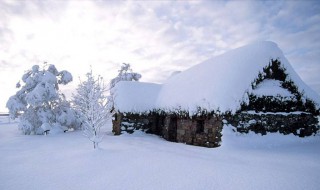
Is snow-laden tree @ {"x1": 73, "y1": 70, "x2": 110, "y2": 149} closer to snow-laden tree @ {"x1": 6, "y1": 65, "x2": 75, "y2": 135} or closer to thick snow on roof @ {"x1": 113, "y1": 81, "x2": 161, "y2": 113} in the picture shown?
thick snow on roof @ {"x1": 113, "y1": 81, "x2": 161, "y2": 113}

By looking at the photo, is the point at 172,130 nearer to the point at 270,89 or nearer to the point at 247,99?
the point at 247,99


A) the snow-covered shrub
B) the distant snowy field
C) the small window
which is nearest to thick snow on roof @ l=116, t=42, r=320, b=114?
the snow-covered shrub

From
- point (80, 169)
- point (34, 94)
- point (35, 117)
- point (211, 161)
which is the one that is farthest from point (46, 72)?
point (211, 161)

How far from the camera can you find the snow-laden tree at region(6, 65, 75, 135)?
18.7 metres

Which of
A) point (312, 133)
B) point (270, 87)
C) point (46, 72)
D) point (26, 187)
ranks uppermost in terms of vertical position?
point (46, 72)

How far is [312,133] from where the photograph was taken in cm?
1223

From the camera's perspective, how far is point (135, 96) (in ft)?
60.0

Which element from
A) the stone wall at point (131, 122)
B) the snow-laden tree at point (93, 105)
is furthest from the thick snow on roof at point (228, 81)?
the snow-laden tree at point (93, 105)

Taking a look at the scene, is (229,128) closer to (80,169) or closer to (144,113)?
(80,169)

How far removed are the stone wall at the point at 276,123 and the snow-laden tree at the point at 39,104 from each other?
48.6ft

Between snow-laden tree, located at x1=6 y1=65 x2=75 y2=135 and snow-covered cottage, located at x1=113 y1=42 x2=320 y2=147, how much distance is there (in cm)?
1072

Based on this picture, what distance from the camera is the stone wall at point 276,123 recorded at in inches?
425

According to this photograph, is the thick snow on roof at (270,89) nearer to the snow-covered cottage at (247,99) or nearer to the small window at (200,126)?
the snow-covered cottage at (247,99)

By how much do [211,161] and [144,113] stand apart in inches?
400
